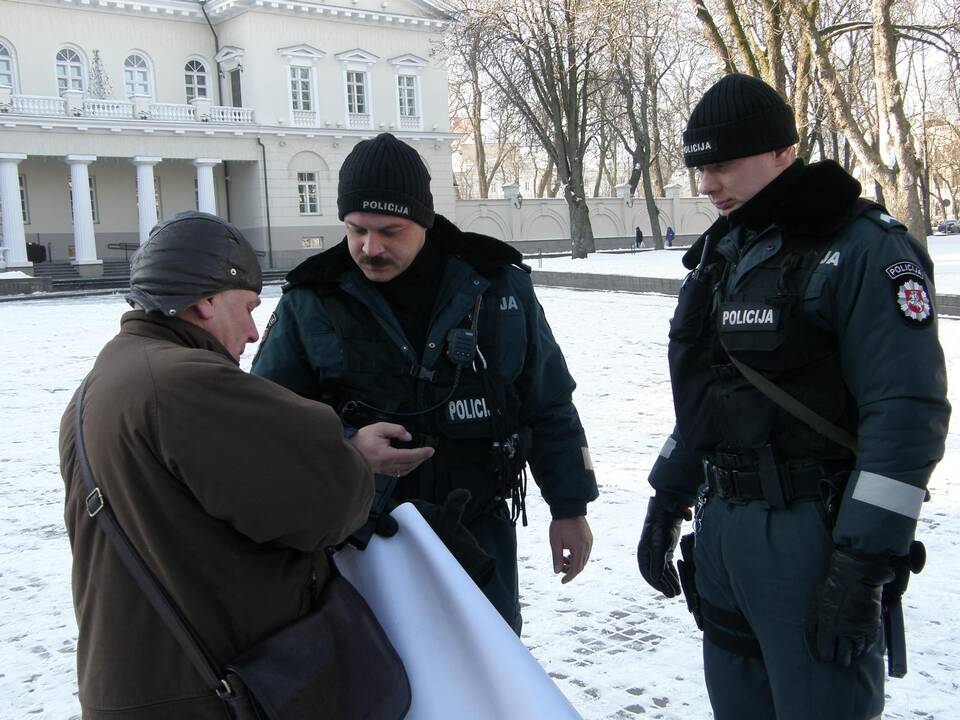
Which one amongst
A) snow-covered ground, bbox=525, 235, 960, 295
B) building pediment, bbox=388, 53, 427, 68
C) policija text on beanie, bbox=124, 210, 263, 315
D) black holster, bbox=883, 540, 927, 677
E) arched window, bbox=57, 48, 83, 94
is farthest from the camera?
building pediment, bbox=388, 53, 427, 68

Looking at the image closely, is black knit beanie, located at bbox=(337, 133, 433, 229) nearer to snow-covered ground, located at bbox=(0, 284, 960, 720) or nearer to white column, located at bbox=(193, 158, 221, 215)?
snow-covered ground, located at bbox=(0, 284, 960, 720)

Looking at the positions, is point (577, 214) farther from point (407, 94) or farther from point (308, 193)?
point (407, 94)

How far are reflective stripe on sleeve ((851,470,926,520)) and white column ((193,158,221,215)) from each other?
39841 millimetres

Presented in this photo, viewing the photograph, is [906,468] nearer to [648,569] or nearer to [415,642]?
[648,569]

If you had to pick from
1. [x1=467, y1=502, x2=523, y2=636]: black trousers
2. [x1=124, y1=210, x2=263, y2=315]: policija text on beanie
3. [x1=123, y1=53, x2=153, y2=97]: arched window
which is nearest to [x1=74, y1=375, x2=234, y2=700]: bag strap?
[x1=124, y1=210, x2=263, y2=315]: policija text on beanie

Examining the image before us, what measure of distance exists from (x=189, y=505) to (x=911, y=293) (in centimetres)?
170

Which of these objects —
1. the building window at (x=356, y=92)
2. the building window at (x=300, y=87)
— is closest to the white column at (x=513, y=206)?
the building window at (x=356, y=92)

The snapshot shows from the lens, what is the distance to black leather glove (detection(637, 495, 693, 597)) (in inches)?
116

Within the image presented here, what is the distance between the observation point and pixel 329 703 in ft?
6.41

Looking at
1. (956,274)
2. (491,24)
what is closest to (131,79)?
(491,24)

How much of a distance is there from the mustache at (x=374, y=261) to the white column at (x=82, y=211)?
3609cm

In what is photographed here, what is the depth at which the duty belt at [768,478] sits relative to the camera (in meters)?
2.41

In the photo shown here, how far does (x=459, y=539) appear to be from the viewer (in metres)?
2.47

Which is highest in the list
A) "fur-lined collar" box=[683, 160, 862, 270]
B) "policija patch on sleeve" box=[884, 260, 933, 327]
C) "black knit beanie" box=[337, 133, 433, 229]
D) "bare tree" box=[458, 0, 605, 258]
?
"bare tree" box=[458, 0, 605, 258]
